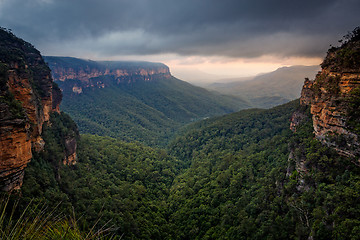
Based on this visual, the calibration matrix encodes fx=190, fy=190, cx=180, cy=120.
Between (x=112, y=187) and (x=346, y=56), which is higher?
(x=346, y=56)

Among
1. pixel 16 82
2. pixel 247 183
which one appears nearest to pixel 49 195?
pixel 16 82

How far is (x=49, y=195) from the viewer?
20.7m

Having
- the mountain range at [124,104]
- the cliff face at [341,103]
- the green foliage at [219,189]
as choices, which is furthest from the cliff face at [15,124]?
the mountain range at [124,104]

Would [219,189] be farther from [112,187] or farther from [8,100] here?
[8,100]

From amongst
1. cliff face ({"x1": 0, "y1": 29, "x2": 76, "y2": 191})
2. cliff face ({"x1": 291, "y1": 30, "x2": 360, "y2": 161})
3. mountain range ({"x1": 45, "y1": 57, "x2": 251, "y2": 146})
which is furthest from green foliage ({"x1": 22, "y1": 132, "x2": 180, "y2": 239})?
mountain range ({"x1": 45, "y1": 57, "x2": 251, "y2": 146})

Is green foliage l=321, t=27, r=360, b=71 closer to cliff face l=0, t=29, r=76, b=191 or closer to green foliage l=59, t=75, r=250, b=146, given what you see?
cliff face l=0, t=29, r=76, b=191

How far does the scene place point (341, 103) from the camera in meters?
19.3

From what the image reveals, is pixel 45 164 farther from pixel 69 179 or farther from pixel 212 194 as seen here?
pixel 212 194

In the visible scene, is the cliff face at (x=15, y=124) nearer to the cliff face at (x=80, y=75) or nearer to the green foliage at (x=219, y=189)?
the green foliage at (x=219, y=189)

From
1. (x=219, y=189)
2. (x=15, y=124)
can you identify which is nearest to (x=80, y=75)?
(x=219, y=189)

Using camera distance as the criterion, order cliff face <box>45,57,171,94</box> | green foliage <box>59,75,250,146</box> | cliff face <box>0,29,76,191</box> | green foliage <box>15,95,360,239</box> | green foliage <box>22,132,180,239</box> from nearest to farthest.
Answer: cliff face <box>0,29,76,191</box>, green foliage <box>15,95,360,239</box>, green foliage <box>22,132,180,239</box>, green foliage <box>59,75,250,146</box>, cliff face <box>45,57,171,94</box>

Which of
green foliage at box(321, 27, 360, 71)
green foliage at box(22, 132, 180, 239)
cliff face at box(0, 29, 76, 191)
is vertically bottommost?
green foliage at box(22, 132, 180, 239)

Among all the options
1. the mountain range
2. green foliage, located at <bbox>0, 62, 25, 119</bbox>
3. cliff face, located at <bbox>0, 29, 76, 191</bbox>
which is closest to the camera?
cliff face, located at <bbox>0, 29, 76, 191</bbox>

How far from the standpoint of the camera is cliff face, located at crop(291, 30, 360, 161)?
59.3 ft
